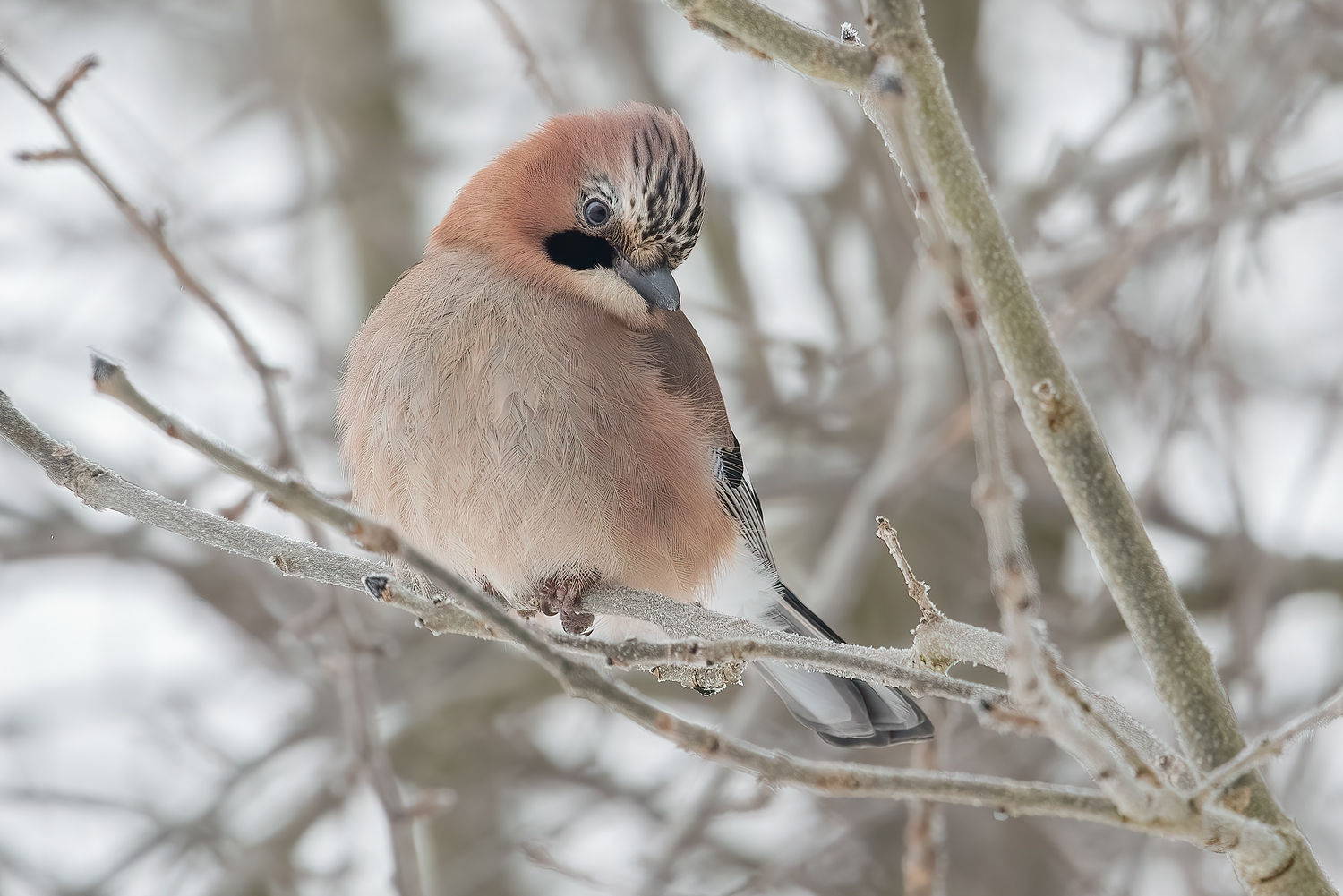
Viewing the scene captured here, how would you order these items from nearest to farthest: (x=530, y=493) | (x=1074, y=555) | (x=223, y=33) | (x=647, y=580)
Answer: (x=530, y=493) < (x=647, y=580) < (x=1074, y=555) < (x=223, y=33)

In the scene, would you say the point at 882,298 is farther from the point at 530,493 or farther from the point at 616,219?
the point at 530,493

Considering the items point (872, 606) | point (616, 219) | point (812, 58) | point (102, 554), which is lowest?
point (102, 554)

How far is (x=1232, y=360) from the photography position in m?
6.41

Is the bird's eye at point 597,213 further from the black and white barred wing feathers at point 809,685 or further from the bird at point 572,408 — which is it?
the black and white barred wing feathers at point 809,685

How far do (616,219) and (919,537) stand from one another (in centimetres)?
299

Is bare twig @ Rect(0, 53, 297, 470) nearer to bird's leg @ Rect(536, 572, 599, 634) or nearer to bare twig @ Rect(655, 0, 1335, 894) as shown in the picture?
bird's leg @ Rect(536, 572, 599, 634)

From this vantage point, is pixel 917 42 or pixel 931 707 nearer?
pixel 917 42

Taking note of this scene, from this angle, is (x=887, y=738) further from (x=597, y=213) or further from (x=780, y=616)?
(x=597, y=213)

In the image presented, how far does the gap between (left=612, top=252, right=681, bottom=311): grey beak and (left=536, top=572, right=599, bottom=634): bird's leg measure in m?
0.91

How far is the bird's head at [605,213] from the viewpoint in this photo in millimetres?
4180

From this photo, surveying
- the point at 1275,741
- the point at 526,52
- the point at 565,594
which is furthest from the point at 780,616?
the point at 1275,741

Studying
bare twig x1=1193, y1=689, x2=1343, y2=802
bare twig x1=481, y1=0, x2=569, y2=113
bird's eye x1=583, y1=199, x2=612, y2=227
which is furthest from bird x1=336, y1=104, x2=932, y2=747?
bare twig x1=1193, y1=689, x2=1343, y2=802

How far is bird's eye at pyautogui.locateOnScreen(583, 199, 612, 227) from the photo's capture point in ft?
13.9

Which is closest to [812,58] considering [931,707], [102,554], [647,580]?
[647,580]
